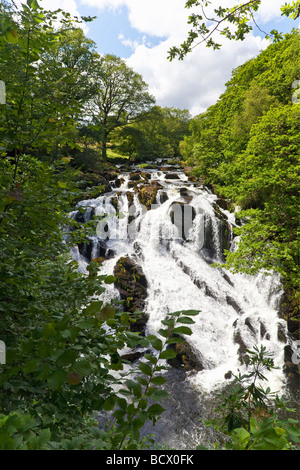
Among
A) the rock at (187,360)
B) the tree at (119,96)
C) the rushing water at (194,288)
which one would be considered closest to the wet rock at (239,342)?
the rushing water at (194,288)

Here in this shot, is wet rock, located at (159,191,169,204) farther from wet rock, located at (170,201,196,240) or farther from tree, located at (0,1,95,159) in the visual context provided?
tree, located at (0,1,95,159)

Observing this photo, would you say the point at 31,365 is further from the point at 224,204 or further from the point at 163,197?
the point at 224,204

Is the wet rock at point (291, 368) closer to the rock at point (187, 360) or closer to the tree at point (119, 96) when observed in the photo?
the rock at point (187, 360)

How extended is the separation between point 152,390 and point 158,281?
1130 centimetres

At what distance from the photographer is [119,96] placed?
30.4m

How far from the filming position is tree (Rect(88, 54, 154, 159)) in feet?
94.9

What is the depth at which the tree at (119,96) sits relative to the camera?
28922 millimetres

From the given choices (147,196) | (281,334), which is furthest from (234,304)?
(147,196)

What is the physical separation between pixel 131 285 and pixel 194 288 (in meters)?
3.16

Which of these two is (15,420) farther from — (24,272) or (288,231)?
(288,231)

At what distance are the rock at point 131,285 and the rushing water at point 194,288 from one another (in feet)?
1.01

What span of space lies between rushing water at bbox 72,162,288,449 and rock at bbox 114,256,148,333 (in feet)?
1.01
